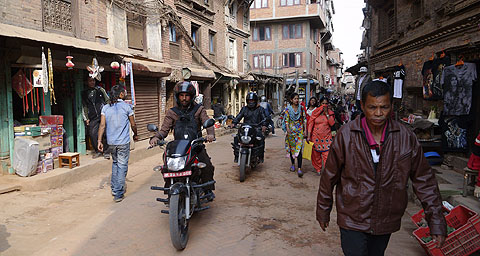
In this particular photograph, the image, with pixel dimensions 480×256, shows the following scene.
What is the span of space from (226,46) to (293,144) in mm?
13329

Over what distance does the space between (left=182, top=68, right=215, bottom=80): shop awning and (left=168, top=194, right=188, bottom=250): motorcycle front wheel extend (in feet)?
35.0

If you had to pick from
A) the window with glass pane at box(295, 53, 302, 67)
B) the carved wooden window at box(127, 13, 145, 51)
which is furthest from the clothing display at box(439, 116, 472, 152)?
the window with glass pane at box(295, 53, 302, 67)

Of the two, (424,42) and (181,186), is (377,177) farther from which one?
(424,42)

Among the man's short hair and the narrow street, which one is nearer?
the man's short hair

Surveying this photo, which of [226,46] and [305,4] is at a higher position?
[305,4]

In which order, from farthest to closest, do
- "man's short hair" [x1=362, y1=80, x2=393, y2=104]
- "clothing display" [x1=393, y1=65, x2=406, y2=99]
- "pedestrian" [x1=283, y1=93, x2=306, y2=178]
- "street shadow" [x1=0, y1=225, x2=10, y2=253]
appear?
"clothing display" [x1=393, y1=65, x2=406, y2=99], "pedestrian" [x1=283, y1=93, x2=306, y2=178], "street shadow" [x1=0, y1=225, x2=10, y2=253], "man's short hair" [x1=362, y1=80, x2=393, y2=104]

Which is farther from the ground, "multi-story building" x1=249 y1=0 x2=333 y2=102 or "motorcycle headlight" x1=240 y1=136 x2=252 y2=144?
"multi-story building" x1=249 y1=0 x2=333 y2=102

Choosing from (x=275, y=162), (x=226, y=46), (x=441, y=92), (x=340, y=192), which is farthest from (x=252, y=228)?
(x=226, y=46)

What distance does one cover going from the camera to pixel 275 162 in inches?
376

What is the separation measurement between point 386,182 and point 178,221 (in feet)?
7.86

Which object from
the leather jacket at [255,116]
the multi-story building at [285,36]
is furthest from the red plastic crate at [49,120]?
the multi-story building at [285,36]

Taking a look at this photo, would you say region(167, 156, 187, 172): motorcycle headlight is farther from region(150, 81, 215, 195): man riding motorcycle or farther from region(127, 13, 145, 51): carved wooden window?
region(127, 13, 145, 51): carved wooden window

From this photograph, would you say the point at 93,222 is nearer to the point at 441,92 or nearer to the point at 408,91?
the point at 441,92

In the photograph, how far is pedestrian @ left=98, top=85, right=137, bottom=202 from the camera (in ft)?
19.5
